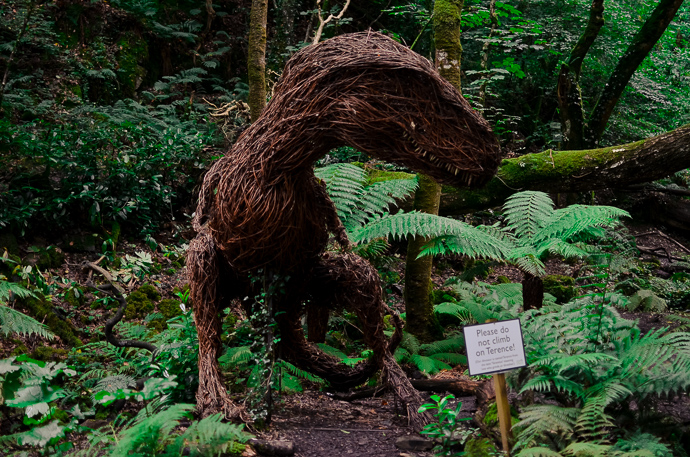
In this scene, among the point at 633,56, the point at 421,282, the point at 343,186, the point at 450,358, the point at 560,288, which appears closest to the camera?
the point at 343,186

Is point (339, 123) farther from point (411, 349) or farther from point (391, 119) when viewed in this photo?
point (411, 349)

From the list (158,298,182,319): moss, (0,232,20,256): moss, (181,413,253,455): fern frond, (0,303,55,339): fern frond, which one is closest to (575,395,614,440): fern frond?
(181,413,253,455): fern frond

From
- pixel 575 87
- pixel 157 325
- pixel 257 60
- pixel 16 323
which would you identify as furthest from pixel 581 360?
pixel 575 87

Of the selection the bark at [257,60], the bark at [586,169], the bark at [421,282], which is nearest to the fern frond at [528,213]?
the bark at [586,169]

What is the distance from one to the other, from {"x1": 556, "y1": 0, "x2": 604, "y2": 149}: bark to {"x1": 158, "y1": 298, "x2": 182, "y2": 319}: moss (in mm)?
7115

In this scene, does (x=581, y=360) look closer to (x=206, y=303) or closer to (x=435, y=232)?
(x=435, y=232)

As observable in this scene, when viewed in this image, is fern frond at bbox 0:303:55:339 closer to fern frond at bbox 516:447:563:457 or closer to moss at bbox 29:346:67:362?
moss at bbox 29:346:67:362

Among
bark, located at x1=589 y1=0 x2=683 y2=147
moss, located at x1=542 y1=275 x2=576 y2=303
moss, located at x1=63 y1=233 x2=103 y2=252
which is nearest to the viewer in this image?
moss, located at x1=63 y1=233 x2=103 y2=252

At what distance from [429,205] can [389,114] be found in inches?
100

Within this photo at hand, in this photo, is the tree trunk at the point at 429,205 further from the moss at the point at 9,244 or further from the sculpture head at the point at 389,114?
the moss at the point at 9,244

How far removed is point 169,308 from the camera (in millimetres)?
5281

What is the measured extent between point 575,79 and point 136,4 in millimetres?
8154

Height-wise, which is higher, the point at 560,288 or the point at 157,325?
the point at 560,288

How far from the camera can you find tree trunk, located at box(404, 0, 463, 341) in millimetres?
4770
